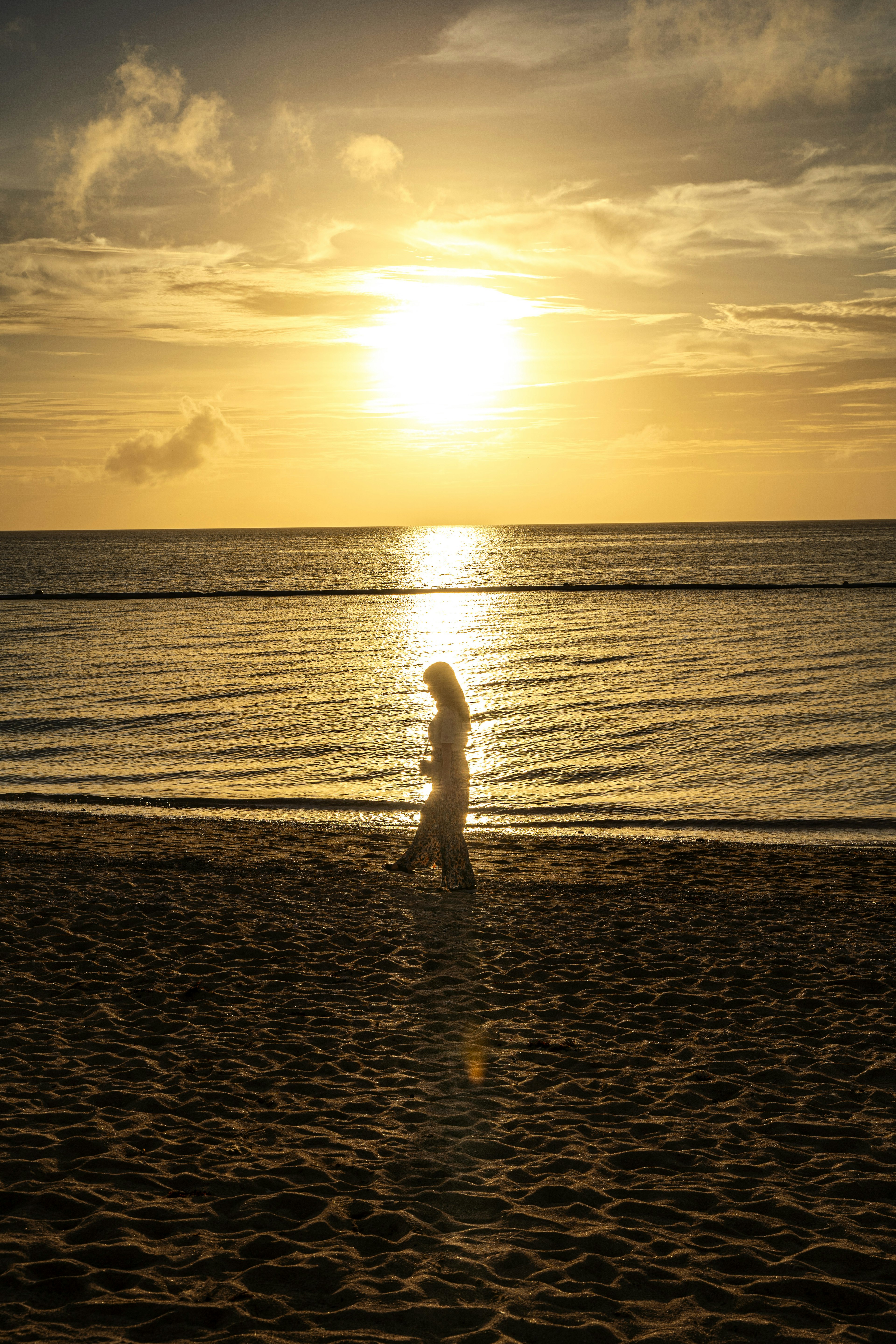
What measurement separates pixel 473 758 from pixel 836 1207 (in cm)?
1424

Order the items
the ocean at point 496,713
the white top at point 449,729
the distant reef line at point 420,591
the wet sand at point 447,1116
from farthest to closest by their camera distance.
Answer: the distant reef line at point 420,591 < the ocean at point 496,713 < the white top at point 449,729 < the wet sand at point 447,1116

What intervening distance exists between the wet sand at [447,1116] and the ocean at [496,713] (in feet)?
17.0

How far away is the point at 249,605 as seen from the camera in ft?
203

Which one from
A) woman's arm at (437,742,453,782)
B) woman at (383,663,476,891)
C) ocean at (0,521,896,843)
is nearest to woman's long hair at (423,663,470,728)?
woman at (383,663,476,891)

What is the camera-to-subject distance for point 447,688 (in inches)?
416

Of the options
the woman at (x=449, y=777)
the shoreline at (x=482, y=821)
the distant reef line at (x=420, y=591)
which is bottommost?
the shoreline at (x=482, y=821)

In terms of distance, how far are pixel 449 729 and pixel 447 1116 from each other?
5281 mm

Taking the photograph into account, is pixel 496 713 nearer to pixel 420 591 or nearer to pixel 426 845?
pixel 426 845

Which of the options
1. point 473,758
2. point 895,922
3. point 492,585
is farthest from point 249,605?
point 895,922

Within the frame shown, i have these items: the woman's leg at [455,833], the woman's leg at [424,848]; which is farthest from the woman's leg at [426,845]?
the woman's leg at [455,833]

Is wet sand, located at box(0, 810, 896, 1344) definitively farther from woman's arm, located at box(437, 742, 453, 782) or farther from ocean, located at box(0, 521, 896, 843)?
ocean, located at box(0, 521, 896, 843)

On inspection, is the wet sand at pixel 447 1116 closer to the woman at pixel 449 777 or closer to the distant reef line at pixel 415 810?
the woman at pixel 449 777

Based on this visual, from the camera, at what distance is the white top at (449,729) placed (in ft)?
34.9

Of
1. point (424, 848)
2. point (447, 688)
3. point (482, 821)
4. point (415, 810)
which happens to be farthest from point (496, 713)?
point (447, 688)
